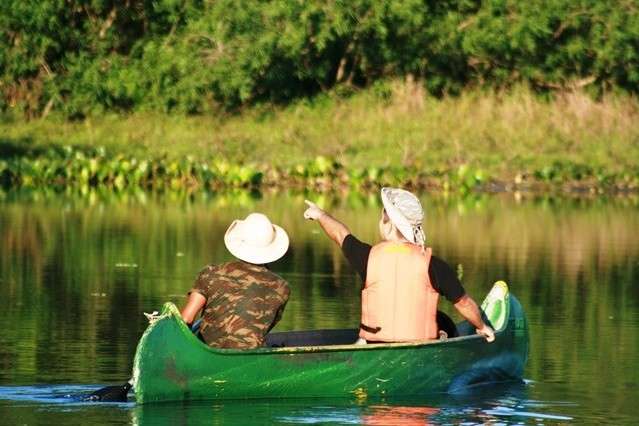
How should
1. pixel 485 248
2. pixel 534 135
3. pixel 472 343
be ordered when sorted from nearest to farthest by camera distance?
pixel 472 343 → pixel 485 248 → pixel 534 135

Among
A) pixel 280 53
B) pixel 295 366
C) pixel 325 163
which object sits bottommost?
pixel 295 366

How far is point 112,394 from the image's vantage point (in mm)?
10922

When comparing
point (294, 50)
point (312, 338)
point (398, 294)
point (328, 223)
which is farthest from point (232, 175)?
point (398, 294)

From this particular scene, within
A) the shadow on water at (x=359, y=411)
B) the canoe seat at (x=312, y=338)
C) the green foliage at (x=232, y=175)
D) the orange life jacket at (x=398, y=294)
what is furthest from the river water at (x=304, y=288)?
the green foliage at (x=232, y=175)

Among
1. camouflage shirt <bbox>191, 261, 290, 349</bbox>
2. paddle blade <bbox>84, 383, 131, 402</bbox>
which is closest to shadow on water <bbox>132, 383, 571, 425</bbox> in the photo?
paddle blade <bbox>84, 383, 131, 402</bbox>

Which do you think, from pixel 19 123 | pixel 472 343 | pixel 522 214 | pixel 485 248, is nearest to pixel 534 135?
pixel 522 214

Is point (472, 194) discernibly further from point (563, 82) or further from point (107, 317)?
point (107, 317)

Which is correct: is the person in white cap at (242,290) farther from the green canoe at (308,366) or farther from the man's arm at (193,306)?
the green canoe at (308,366)

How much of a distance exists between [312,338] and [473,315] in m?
1.23

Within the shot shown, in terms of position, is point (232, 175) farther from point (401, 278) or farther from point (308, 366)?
point (308, 366)

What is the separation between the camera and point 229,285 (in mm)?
10945

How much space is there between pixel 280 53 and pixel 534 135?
503 centimetres

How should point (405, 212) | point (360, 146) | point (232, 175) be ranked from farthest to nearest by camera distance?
1. point (360, 146)
2. point (232, 175)
3. point (405, 212)

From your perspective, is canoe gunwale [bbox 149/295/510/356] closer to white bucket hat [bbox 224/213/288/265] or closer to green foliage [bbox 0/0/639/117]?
white bucket hat [bbox 224/213/288/265]
